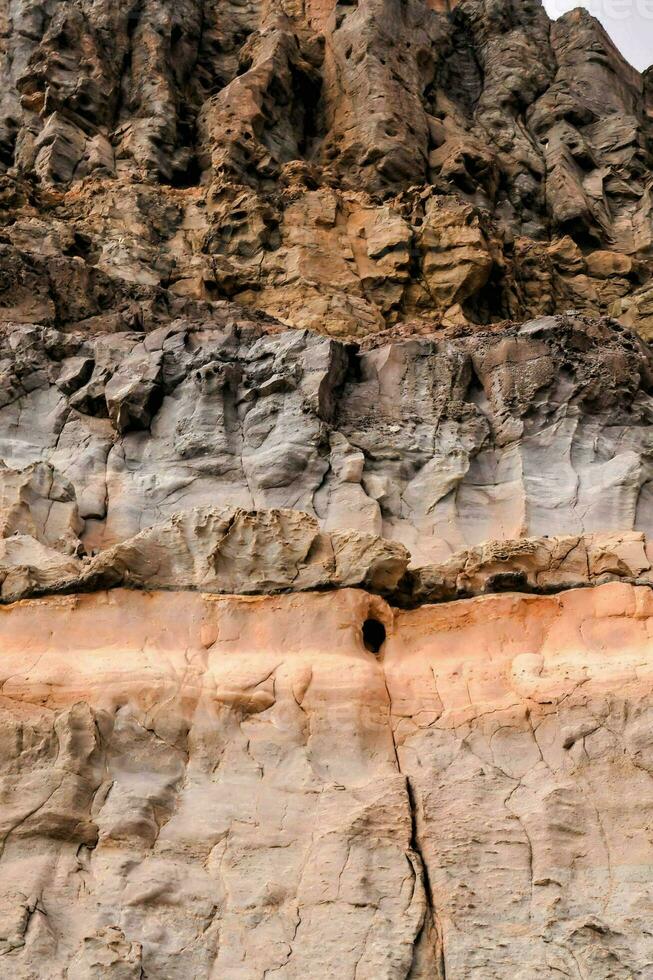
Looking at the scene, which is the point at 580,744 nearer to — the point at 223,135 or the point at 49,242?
the point at 49,242

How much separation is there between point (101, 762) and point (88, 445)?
21.4 feet

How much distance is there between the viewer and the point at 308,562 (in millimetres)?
13516

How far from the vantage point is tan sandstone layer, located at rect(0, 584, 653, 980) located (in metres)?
10.2

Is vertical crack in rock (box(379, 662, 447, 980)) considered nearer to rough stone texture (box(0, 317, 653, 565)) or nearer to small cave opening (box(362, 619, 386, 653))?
small cave opening (box(362, 619, 386, 653))

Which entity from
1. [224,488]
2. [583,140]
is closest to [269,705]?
[224,488]

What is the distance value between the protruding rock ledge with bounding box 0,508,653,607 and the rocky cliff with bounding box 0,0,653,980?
5 centimetres

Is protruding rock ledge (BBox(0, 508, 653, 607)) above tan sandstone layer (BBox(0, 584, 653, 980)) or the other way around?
above

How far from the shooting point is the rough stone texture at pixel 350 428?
15875mm

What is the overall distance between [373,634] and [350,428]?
4.74 metres

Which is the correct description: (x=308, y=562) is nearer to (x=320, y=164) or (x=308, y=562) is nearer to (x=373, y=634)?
(x=373, y=634)

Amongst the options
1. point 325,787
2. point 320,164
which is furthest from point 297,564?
point 320,164

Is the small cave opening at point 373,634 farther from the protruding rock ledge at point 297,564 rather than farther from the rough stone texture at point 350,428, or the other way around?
the rough stone texture at point 350,428

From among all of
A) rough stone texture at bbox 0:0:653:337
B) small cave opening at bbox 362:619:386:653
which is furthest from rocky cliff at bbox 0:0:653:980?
rough stone texture at bbox 0:0:653:337

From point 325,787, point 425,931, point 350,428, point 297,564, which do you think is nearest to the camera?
point 425,931
